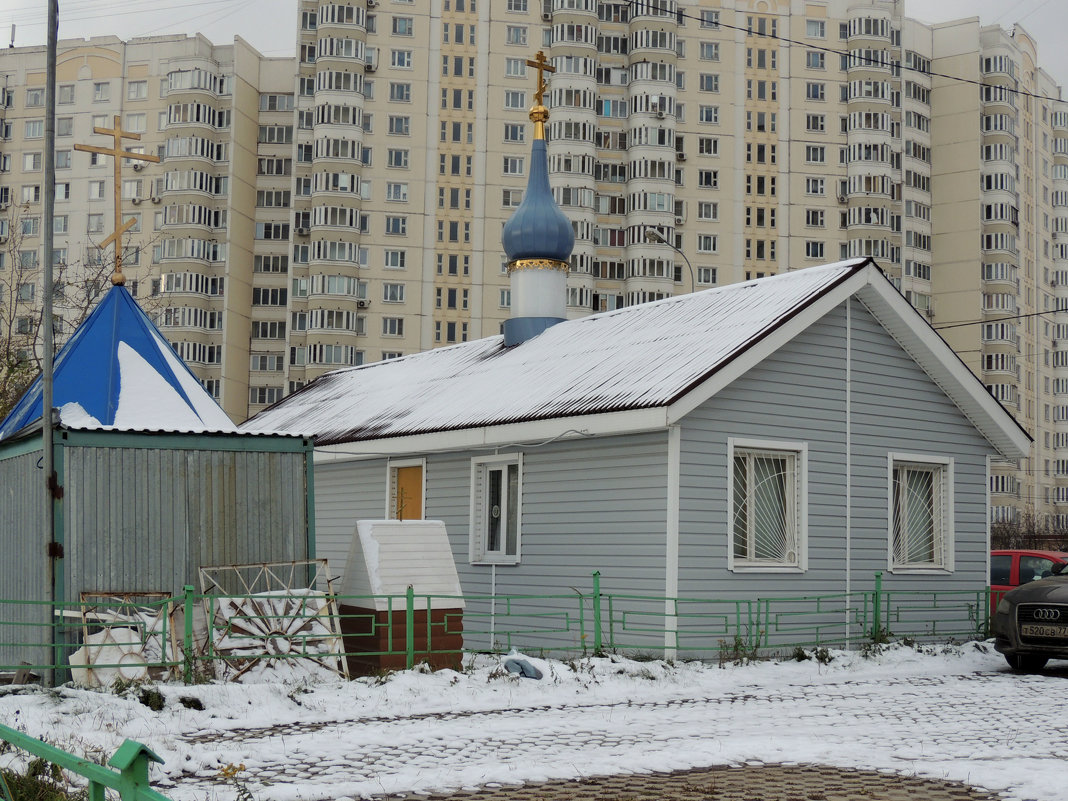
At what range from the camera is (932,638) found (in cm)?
1789

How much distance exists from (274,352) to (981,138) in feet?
162

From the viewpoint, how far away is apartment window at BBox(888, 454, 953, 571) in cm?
1814

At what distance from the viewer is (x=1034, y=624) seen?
15.3 m

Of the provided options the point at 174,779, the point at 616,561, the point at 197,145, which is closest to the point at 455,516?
the point at 616,561

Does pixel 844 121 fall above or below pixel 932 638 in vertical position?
above

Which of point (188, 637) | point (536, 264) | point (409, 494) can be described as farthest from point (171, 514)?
point (536, 264)

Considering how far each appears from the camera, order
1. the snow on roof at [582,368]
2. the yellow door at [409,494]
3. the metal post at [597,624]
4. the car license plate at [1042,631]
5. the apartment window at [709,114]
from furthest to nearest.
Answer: the apartment window at [709,114] → the yellow door at [409,494] → the snow on roof at [582,368] → the car license plate at [1042,631] → the metal post at [597,624]

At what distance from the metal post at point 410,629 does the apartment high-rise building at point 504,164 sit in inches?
2376

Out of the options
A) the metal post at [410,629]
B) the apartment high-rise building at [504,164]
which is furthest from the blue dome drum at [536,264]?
the apartment high-rise building at [504,164]

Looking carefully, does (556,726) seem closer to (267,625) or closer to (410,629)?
Answer: (410,629)

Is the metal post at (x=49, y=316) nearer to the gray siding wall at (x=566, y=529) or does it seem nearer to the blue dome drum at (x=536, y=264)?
the gray siding wall at (x=566, y=529)

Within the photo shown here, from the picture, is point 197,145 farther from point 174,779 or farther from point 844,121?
point 174,779

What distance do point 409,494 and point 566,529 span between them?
3829 millimetres

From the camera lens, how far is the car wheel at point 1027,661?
15.6 m
